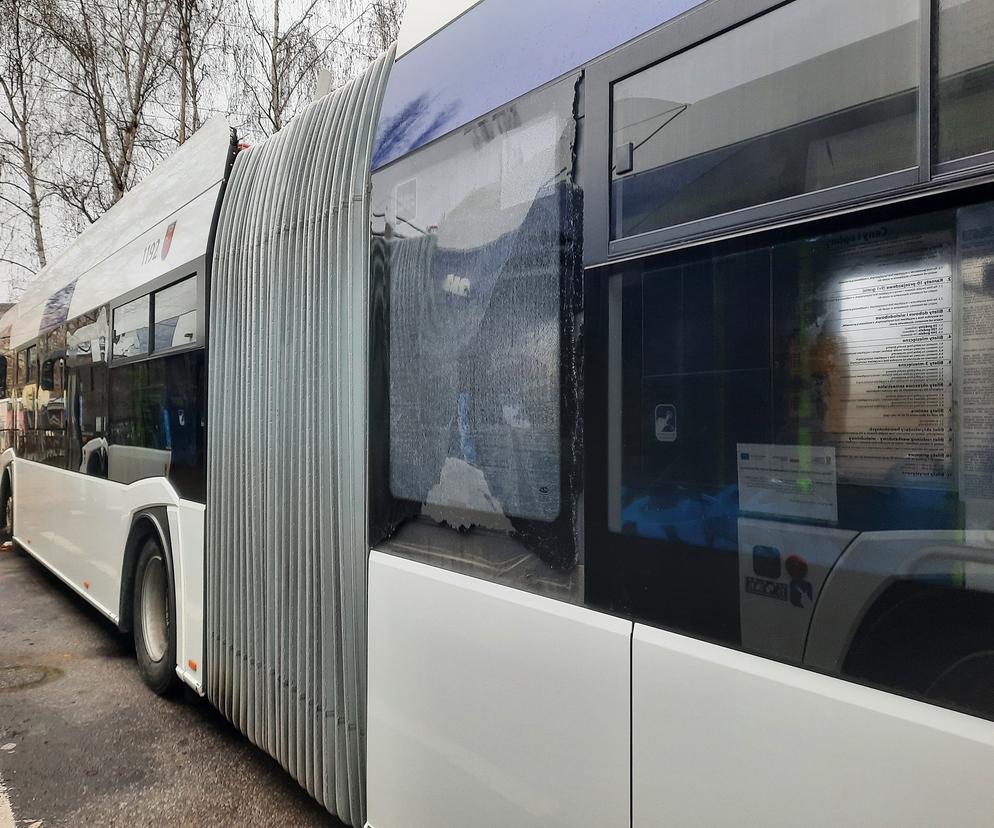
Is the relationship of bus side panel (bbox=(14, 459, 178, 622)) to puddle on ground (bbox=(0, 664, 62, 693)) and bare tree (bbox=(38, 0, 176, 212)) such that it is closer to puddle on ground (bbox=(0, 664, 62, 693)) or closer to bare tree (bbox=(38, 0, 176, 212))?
puddle on ground (bbox=(0, 664, 62, 693))

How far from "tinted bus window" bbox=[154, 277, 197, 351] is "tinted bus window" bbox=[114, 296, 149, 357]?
9.3 inches

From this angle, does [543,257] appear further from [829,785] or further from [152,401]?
[152,401]

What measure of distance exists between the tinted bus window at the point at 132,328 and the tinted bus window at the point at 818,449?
3751mm

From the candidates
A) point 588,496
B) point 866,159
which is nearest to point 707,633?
point 588,496

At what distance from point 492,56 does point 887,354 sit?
1423mm

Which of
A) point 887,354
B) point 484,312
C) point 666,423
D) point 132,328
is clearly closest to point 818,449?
point 887,354

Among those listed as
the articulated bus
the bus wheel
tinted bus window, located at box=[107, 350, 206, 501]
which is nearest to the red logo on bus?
tinted bus window, located at box=[107, 350, 206, 501]

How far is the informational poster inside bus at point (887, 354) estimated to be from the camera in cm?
115

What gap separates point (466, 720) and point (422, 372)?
1035mm

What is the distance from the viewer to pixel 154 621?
4.54 meters

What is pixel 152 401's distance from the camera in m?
4.35

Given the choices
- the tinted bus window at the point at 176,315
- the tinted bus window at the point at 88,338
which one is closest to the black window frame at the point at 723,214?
the tinted bus window at the point at 176,315

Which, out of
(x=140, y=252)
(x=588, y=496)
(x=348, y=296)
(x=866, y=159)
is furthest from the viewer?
(x=140, y=252)

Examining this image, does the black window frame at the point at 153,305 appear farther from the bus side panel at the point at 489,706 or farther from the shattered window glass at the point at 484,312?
the bus side panel at the point at 489,706
